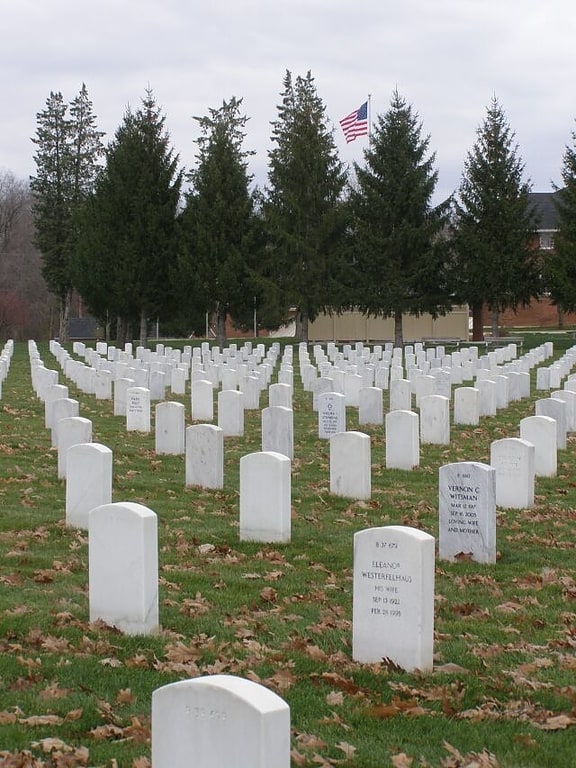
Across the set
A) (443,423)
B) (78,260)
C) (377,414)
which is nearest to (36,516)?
(443,423)

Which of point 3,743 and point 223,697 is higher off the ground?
point 223,697

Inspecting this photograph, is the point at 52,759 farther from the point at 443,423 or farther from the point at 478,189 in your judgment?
the point at 478,189

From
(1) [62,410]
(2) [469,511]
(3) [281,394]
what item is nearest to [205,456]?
(2) [469,511]

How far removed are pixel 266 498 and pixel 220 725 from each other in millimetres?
5557

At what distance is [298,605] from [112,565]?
1422mm

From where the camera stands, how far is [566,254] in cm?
4625

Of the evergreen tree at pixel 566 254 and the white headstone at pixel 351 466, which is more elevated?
the evergreen tree at pixel 566 254

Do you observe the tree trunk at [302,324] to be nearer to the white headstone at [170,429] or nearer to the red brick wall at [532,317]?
the red brick wall at [532,317]

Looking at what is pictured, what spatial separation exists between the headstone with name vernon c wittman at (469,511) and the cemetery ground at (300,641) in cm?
17

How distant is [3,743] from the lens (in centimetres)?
503

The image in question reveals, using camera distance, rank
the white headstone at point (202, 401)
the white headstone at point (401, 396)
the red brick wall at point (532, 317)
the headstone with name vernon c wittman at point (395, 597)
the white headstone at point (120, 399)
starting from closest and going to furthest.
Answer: the headstone with name vernon c wittman at point (395, 597)
the white headstone at point (202, 401)
the white headstone at point (401, 396)
the white headstone at point (120, 399)
the red brick wall at point (532, 317)

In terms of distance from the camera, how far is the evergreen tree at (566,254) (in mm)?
46281

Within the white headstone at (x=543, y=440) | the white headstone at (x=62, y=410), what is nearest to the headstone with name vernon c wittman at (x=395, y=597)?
the white headstone at (x=543, y=440)

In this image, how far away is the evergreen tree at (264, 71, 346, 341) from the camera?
49.4 meters
